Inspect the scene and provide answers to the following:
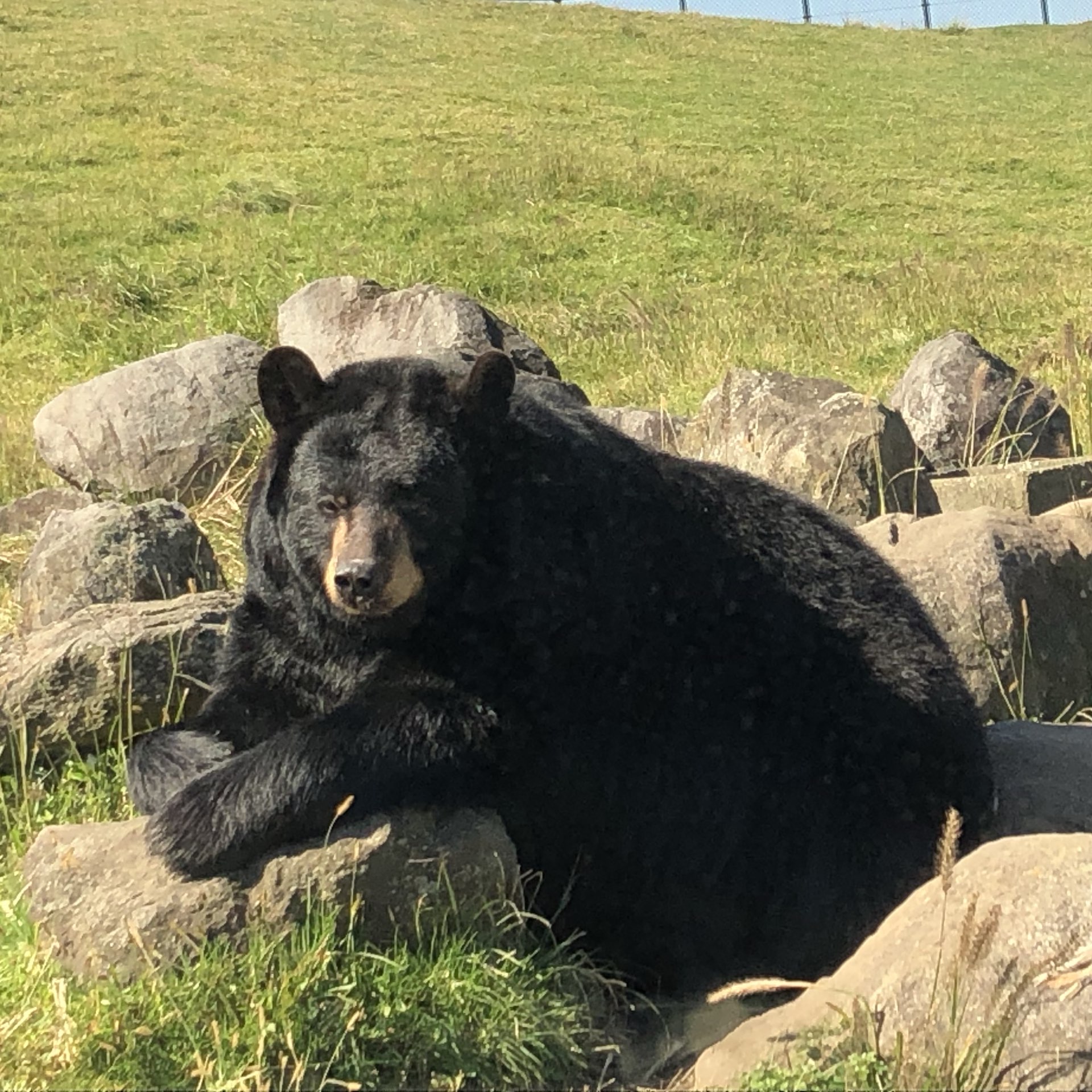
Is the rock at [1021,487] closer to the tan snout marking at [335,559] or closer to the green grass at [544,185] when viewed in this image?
the green grass at [544,185]

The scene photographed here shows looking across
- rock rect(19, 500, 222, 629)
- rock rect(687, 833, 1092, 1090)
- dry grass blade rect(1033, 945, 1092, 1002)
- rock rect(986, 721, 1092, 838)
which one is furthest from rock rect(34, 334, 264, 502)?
dry grass blade rect(1033, 945, 1092, 1002)

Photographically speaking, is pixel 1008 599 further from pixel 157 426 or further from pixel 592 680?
pixel 157 426

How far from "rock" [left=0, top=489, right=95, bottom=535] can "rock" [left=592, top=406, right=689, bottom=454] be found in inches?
106

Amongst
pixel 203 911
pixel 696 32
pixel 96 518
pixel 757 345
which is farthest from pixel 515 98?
pixel 203 911

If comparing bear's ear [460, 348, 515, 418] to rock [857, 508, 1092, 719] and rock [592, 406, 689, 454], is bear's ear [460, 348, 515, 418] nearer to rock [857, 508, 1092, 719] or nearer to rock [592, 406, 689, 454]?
rock [857, 508, 1092, 719]

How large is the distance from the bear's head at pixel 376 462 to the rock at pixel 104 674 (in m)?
0.88

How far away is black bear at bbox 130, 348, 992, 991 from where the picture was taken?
403 cm

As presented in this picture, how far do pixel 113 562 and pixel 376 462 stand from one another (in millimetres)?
2036

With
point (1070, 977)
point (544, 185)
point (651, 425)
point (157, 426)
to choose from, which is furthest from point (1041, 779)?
point (544, 185)

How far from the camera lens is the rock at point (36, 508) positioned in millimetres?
7434

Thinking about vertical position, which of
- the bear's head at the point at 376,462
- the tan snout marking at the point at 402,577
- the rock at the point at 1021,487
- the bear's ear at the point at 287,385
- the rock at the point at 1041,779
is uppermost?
the bear's ear at the point at 287,385

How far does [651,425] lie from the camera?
7.96 meters

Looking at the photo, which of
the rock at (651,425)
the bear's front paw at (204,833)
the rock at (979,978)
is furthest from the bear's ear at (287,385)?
the rock at (651,425)

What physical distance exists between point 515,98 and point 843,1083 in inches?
1106
